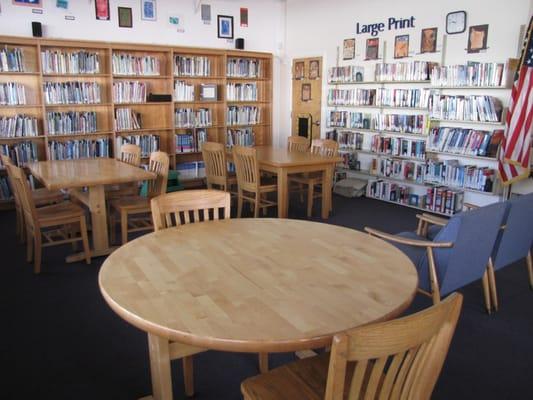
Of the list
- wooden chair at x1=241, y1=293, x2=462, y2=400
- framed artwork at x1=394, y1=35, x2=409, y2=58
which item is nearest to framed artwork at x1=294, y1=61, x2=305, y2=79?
framed artwork at x1=394, y1=35, x2=409, y2=58

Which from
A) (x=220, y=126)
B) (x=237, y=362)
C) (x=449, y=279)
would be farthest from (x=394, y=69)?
(x=237, y=362)

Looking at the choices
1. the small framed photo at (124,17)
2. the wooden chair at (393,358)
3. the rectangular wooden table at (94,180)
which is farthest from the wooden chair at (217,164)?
the wooden chair at (393,358)

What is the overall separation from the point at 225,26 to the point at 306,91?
171cm

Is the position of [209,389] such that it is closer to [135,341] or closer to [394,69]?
[135,341]

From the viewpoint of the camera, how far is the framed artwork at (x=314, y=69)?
25.0 feet

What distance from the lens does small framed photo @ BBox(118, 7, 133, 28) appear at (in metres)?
6.59

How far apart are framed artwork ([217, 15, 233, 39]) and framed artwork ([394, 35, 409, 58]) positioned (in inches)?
109

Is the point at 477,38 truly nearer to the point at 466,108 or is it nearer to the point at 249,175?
the point at 466,108

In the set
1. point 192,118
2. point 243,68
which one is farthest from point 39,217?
point 243,68

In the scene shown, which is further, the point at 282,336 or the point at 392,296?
the point at 392,296

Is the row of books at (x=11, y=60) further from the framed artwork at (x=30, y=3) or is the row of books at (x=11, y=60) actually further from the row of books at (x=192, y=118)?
the row of books at (x=192, y=118)

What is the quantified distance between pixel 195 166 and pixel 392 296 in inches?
235

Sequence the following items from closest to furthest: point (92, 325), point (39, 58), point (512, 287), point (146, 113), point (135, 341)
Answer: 1. point (135, 341)
2. point (92, 325)
3. point (512, 287)
4. point (39, 58)
5. point (146, 113)

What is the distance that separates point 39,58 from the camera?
5.86 m
